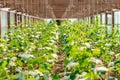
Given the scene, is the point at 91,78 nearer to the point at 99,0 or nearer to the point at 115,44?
the point at 115,44

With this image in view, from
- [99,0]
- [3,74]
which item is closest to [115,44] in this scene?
[3,74]

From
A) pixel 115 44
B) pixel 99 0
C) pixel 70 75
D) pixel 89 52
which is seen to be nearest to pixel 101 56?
pixel 89 52

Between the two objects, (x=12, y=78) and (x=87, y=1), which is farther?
(x=87, y=1)

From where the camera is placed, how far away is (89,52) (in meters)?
3.85

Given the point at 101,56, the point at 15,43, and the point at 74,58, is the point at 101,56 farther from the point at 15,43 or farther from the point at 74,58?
the point at 15,43

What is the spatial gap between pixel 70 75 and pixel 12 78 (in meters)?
0.54

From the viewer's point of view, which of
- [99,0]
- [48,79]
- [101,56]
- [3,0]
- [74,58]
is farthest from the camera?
[99,0]

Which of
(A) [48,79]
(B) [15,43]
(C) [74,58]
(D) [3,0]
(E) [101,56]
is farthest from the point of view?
(D) [3,0]

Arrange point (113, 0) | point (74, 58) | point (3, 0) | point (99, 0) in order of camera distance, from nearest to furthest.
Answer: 1. point (74, 58)
2. point (3, 0)
3. point (113, 0)
4. point (99, 0)

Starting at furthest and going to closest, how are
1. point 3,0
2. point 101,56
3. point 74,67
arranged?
point 3,0, point 101,56, point 74,67

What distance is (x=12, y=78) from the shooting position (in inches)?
123

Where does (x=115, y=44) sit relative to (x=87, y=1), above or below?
below

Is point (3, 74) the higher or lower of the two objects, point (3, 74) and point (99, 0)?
the lower

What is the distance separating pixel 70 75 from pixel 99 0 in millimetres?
7615
